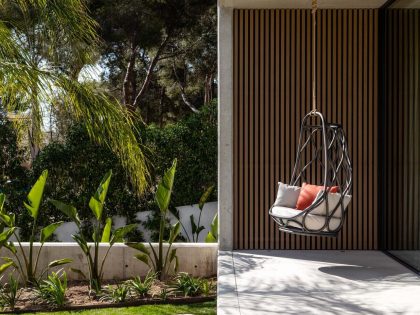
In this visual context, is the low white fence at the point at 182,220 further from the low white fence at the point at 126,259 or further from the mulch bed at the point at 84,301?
the mulch bed at the point at 84,301

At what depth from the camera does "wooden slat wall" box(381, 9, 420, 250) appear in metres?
5.89

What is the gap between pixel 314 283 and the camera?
5.43 m

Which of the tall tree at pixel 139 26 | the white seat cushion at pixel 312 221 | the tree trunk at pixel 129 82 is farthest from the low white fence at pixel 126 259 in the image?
the tree trunk at pixel 129 82

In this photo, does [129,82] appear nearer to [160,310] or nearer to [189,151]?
[189,151]

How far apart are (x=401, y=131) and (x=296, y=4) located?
185 cm

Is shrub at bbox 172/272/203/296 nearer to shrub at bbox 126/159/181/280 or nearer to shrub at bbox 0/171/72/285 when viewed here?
shrub at bbox 126/159/181/280

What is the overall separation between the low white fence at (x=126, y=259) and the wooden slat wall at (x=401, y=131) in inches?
80.2

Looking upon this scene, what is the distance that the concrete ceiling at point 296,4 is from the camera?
6.86m

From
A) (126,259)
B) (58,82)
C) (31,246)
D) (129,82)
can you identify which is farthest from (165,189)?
(129,82)

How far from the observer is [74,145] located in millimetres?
9508

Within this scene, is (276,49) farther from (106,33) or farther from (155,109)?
(155,109)

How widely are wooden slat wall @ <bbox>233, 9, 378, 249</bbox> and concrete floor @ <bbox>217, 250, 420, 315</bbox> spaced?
37 centimetres

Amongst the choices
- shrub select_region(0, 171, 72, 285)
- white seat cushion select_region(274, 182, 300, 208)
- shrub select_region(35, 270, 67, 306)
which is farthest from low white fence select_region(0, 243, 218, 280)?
white seat cushion select_region(274, 182, 300, 208)

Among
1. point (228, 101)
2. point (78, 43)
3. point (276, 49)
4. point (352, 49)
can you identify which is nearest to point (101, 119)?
point (78, 43)
